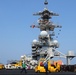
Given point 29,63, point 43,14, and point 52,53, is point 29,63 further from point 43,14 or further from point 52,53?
point 43,14

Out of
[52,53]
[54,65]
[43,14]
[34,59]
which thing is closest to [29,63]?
[34,59]

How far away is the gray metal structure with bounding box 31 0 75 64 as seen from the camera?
71.6m

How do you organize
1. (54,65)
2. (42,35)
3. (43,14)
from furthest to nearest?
(43,14)
(42,35)
(54,65)

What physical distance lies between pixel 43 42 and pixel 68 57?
7.03 meters

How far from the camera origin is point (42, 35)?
70.1 m

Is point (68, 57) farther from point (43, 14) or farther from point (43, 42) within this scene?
point (43, 14)

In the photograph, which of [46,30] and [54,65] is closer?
[54,65]

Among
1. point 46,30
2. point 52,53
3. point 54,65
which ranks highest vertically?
point 46,30

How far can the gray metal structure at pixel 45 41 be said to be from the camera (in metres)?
71.6

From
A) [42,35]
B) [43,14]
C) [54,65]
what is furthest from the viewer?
[43,14]

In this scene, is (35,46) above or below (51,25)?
below

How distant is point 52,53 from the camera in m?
72.3

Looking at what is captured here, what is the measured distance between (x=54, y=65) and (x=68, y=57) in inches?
1176

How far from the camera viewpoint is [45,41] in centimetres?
7200
